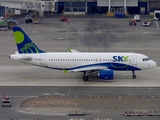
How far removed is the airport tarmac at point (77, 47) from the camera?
230 ft

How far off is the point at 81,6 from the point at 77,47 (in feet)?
170

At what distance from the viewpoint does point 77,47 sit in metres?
97.3

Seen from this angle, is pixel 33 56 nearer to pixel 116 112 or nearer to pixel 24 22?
pixel 116 112

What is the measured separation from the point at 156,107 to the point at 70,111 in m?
10.5

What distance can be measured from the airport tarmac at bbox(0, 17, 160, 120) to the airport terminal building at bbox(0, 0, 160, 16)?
10171mm

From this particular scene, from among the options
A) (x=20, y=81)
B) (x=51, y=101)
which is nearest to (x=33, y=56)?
(x=20, y=81)

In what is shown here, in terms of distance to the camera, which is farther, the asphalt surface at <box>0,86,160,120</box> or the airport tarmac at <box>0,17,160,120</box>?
the airport tarmac at <box>0,17,160,120</box>

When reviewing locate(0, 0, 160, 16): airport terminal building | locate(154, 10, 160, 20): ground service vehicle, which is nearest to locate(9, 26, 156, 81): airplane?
locate(154, 10, 160, 20): ground service vehicle

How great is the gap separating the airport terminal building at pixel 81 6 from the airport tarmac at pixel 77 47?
33.4 ft

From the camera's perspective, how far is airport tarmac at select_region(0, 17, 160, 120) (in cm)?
7025

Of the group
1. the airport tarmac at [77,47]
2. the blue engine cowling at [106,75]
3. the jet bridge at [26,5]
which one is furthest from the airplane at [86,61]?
the jet bridge at [26,5]

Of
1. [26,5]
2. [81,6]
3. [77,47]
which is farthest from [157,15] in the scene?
[77,47]

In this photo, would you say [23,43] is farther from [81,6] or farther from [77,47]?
[81,6]

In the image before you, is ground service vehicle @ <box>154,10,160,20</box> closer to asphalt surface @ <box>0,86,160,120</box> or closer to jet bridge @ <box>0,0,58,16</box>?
jet bridge @ <box>0,0,58,16</box>
